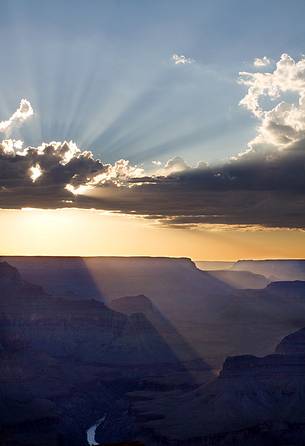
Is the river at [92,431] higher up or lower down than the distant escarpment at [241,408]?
lower down

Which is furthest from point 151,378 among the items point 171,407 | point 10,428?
point 10,428

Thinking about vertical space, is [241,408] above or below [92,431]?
above

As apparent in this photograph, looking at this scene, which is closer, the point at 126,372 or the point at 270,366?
the point at 270,366

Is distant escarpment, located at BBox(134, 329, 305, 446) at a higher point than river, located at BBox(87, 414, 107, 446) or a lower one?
higher

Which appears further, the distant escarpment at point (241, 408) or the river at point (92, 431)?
the river at point (92, 431)

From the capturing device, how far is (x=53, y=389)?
166m

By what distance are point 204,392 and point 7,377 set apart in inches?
1520

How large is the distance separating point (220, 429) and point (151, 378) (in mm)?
57253

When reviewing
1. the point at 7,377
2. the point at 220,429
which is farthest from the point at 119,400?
the point at 220,429

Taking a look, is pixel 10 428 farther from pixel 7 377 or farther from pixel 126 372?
pixel 126 372

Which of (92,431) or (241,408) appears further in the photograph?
(92,431)

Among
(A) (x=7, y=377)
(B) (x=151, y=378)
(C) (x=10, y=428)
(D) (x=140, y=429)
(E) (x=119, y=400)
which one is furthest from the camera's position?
(B) (x=151, y=378)

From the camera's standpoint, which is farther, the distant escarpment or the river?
the river

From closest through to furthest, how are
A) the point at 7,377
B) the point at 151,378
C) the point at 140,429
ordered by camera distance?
the point at 140,429 < the point at 7,377 < the point at 151,378
